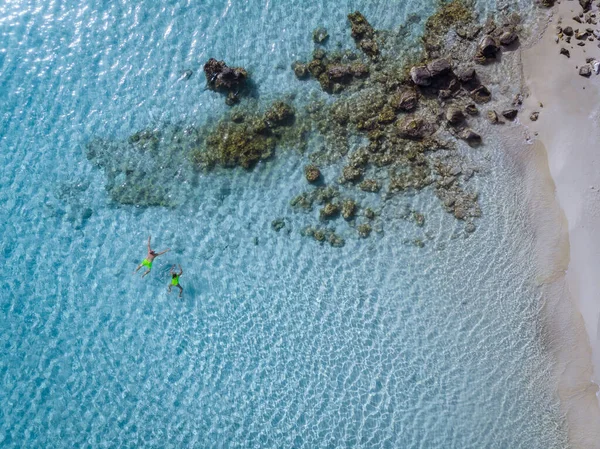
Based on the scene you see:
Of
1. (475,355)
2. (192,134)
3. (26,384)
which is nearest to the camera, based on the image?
(475,355)

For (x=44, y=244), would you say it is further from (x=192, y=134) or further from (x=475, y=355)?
(x=475, y=355)

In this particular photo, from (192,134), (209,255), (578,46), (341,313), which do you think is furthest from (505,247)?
(192,134)

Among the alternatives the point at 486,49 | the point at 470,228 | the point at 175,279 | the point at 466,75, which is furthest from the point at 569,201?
the point at 175,279

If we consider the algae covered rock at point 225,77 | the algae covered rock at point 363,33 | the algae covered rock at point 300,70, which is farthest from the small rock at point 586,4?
the algae covered rock at point 225,77

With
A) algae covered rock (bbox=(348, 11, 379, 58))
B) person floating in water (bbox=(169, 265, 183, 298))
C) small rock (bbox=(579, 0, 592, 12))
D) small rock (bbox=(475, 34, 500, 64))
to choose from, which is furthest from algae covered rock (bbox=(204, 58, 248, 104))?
small rock (bbox=(579, 0, 592, 12))

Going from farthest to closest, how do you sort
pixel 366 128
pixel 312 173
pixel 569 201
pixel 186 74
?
pixel 186 74 → pixel 366 128 → pixel 312 173 → pixel 569 201

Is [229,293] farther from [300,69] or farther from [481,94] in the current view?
[481,94]
